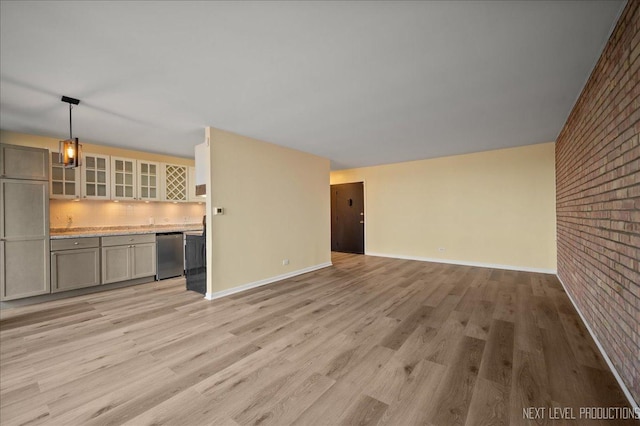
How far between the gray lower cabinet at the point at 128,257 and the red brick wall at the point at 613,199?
6059 mm

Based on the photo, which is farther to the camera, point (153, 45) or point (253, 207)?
point (253, 207)

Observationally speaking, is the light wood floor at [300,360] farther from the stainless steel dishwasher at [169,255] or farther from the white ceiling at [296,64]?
the white ceiling at [296,64]

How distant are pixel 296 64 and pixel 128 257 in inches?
175

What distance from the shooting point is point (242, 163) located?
429 cm

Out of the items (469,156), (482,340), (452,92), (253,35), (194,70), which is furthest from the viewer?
(469,156)

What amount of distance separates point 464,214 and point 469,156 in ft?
4.34

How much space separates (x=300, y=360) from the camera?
7.16 feet

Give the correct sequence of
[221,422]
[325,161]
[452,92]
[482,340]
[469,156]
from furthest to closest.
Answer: [325,161], [469,156], [452,92], [482,340], [221,422]

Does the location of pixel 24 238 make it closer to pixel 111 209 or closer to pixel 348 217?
pixel 111 209

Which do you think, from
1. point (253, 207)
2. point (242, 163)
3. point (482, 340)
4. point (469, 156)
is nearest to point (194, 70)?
point (242, 163)

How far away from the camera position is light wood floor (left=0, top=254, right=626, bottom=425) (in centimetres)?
164

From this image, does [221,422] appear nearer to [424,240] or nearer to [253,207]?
[253,207]

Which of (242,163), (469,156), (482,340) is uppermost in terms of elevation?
(469,156)

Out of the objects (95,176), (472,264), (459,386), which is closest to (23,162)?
(95,176)
